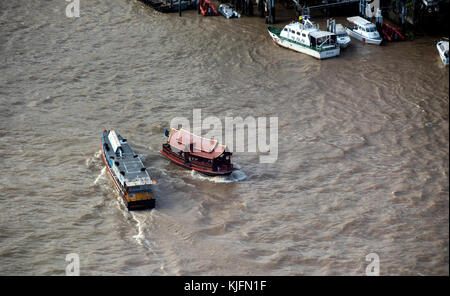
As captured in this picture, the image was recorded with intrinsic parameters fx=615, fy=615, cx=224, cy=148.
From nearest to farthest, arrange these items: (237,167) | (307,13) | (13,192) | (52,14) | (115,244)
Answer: (115,244), (13,192), (237,167), (307,13), (52,14)

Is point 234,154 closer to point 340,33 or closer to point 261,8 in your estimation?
point 340,33

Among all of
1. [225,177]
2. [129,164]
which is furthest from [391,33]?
[129,164]

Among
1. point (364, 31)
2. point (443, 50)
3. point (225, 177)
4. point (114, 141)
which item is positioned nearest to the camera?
point (225, 177)

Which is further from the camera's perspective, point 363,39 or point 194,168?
point 363,39

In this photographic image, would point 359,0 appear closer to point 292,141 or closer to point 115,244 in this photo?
point 292,141

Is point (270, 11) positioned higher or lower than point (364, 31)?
higher

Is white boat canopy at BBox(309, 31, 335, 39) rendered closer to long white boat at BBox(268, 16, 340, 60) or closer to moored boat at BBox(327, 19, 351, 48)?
long white boat at BBox(268, 16, 340, 60)

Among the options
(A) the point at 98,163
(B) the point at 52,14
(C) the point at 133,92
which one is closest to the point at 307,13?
(C) the point at 133,92
